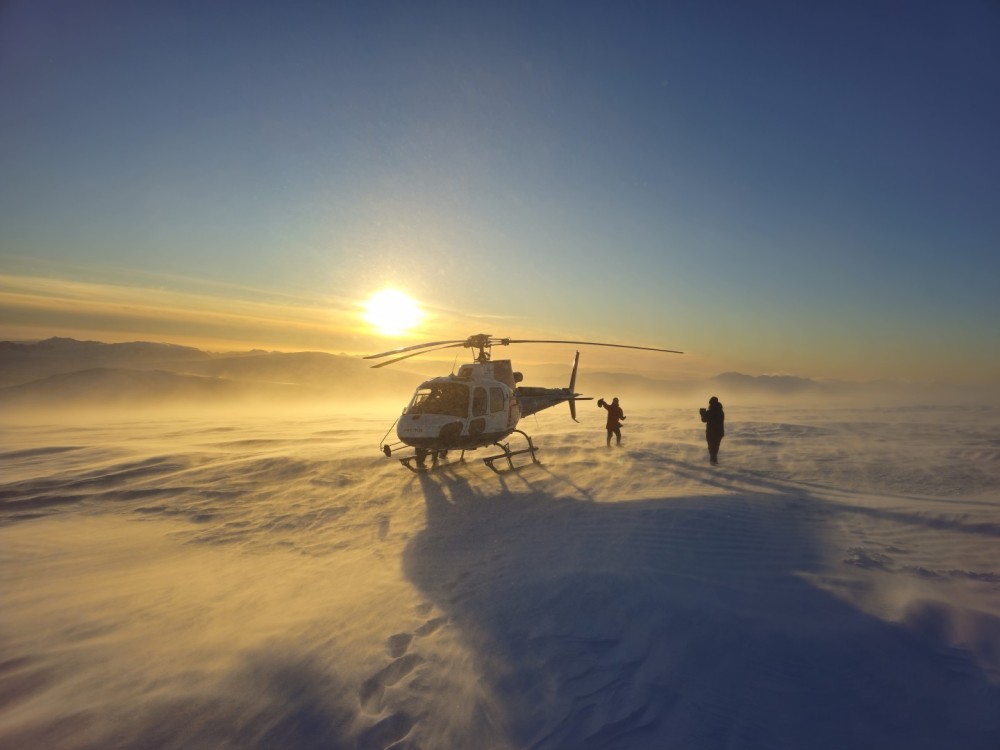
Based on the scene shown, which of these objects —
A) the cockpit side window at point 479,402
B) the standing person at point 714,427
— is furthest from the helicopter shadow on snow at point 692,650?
the standing person at point 714,427

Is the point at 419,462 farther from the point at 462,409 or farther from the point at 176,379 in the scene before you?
the point at 176,379

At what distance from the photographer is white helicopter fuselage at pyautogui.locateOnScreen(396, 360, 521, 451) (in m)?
10.2

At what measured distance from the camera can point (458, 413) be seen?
416 inches

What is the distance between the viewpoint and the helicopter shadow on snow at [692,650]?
309 centimetres

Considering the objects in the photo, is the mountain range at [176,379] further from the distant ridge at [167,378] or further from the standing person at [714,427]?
the standing person at [714,427]

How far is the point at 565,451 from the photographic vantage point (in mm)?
13805

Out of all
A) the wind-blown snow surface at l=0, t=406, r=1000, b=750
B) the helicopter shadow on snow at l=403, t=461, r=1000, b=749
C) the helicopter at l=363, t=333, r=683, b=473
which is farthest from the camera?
the helicopter at l=363, t=333, r=683, b=473

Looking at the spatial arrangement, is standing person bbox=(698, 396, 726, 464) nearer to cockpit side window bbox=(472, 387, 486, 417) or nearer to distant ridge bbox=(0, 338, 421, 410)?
cockpit side window bbox=(472, 387, 486, 417)

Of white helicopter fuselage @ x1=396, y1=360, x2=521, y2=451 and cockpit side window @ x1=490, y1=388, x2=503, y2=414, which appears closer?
white helicopter fuselage @ x1=396, y1=360, x2=521, y2=451

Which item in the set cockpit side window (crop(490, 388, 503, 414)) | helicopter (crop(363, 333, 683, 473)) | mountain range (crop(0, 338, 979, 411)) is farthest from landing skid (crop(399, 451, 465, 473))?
mountain range (crop(0, 338, 979, 411))

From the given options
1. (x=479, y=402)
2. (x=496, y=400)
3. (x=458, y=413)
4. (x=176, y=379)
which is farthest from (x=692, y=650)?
(x=176, y=379)

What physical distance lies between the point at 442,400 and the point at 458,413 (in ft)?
1.62

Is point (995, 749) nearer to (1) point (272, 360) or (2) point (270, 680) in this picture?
(2) point (270, 680)

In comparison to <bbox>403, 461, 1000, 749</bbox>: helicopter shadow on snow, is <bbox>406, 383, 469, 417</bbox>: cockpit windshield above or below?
above
